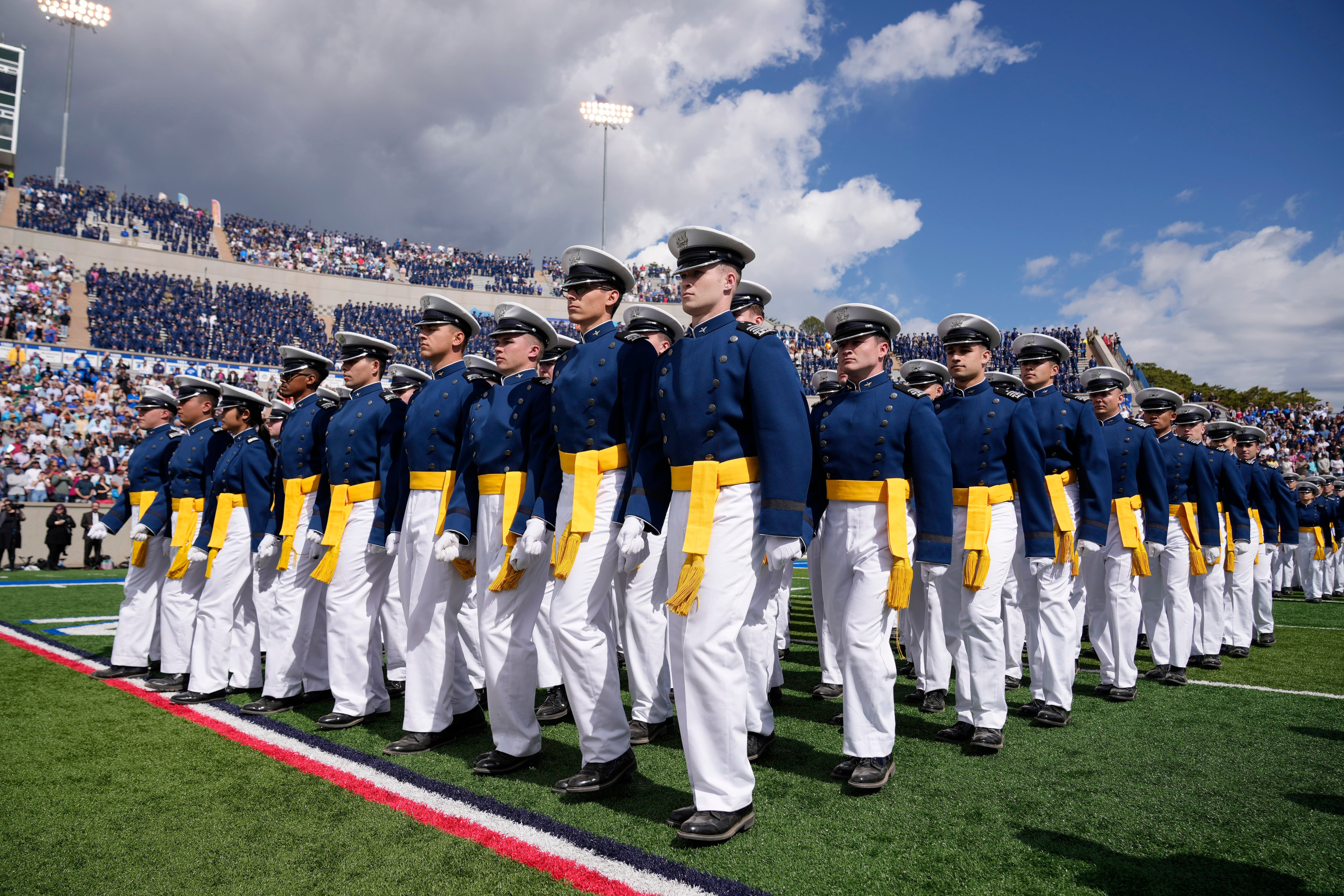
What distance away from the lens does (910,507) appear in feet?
19.2

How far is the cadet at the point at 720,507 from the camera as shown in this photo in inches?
122

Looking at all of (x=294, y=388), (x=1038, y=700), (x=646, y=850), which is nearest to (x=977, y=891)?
(x=646, y=850)

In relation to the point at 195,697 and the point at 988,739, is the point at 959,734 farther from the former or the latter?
the point at 195,697

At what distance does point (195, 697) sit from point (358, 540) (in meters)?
2.02

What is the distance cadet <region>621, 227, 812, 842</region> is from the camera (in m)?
3.10

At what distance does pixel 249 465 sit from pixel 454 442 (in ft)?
7.97

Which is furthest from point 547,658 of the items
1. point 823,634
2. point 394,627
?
point 823,634

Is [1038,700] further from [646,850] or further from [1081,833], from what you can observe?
[646,850]

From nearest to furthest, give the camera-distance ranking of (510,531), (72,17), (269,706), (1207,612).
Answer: (510,531) < (269,706) < (1207,612) < (72,17)

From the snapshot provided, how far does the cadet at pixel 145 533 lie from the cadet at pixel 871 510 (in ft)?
17.9

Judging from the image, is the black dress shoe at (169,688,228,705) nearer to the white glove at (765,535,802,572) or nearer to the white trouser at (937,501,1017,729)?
the white glove at (765,535,802,572)

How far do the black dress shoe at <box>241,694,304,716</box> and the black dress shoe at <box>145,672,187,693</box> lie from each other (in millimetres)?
962

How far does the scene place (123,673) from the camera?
21.1ft

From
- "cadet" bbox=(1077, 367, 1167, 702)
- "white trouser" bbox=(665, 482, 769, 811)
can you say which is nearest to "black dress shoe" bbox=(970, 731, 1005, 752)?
"white trouser" bbox=(665, 482, 769, 811)
